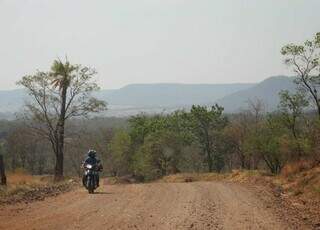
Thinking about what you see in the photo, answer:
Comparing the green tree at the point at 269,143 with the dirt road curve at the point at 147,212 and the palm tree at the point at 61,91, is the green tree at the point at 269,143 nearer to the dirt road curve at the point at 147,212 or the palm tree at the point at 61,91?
the palm tree at the point at 61,91

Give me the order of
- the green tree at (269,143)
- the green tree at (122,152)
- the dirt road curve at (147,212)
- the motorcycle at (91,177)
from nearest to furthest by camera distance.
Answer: the dirt road curve at (147,212), the motorcycle at (91,177), the green tree at (269,143), the green tree at (122,152)

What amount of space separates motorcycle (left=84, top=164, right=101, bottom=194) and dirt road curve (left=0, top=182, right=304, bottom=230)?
2.01 m

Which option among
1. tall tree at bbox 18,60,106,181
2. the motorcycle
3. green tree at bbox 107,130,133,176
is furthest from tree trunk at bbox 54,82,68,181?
green tree at bbox 107,130,133,176

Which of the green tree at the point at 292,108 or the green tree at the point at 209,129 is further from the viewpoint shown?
the green tree at the point at 209,129

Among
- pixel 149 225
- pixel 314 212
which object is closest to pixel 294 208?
pixel 314 212

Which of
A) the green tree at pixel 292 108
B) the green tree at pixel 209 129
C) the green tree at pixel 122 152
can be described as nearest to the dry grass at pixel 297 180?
the green tree at pixel 292 108

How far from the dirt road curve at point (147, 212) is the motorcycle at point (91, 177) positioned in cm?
201

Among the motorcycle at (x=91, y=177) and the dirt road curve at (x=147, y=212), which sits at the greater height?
the motorcycle at (x=91, y=177)

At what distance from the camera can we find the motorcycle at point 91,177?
2176 centimetres

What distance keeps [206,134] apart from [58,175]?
42707 mm

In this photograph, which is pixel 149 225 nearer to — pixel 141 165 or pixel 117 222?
pixel 117 222

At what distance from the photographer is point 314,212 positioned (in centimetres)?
1543

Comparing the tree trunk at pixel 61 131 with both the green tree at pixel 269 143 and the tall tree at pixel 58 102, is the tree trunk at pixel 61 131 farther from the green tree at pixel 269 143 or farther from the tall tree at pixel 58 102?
the green tree at pixel 269 143

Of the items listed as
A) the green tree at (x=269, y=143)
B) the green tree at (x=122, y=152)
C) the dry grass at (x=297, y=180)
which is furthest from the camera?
the green tree at (x=122, y=152)
